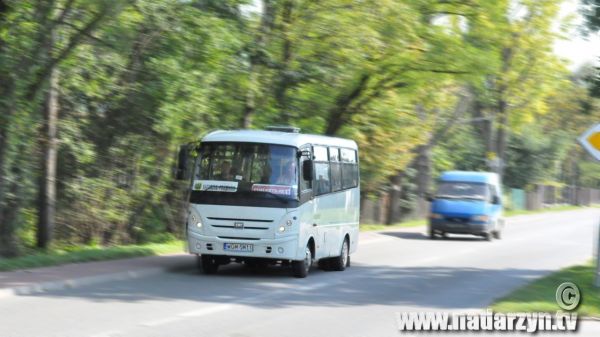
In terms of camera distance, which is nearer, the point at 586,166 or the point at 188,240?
the point at 188,240

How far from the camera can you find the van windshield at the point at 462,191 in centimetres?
3575

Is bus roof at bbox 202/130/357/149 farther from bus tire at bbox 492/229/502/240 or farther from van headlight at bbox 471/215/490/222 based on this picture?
bus tire at bbox 492/229/502/240

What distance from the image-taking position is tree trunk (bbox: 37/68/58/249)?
2131 centimetres

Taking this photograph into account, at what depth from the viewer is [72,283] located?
50.8ft

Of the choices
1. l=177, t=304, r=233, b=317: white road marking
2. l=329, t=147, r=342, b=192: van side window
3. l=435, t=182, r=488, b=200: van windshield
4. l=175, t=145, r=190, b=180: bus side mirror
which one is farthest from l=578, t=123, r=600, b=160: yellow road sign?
l=435, t=182, r=488, b=200: van windshield

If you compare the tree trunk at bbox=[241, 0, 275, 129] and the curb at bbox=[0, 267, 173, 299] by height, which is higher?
the tree trunk at bbox=[241, 0, 275, 129]

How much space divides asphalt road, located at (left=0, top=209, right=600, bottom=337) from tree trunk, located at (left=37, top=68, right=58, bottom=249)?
3.66 meters

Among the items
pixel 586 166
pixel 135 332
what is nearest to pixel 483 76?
pixel 135 332

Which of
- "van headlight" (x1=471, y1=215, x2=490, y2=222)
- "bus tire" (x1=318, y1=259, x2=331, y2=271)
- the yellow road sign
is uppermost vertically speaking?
the yellow road sign

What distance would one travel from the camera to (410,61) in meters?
28.1

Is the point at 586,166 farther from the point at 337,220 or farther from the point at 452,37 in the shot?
the point at 337,220

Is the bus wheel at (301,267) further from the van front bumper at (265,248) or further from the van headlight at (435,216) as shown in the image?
the van headlight at (435,216)

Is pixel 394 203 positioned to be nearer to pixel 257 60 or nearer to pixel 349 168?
pixel 257 60

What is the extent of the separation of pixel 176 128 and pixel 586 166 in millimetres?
100372
